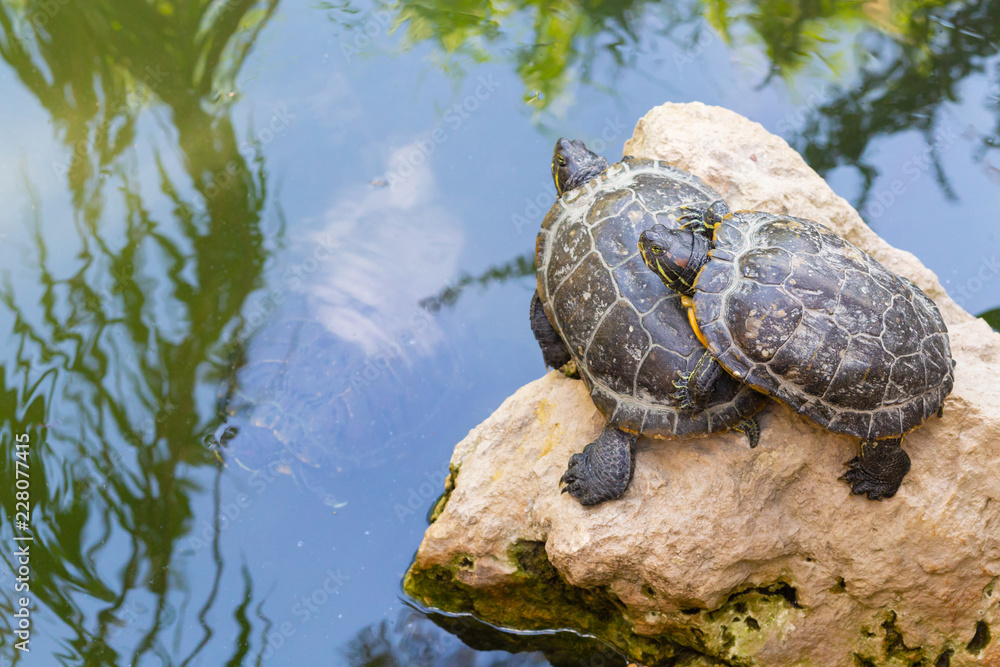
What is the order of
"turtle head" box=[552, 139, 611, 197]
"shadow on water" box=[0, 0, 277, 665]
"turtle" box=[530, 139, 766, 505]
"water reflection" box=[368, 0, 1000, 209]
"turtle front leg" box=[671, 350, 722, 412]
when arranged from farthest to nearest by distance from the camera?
"water reflection" box=[368, 0, 1000, 209]
"turtle head" box=[552, 139, 611, 197]
"shadow on water" box=[0, 0, 277, 665]
"turtle" box=[530, 139, 766, 505]
"turtle front leg" box=[671, 350, 722, 412]

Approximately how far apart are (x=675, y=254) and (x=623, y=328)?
43 cm

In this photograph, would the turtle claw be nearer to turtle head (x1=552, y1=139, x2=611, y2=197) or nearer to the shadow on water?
turtle head (x1=552, y1=139, x2=611, y2=197)

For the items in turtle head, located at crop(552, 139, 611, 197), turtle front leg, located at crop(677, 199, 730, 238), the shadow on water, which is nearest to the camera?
turtle front leg, located at crop(677, 199, 730, 238)

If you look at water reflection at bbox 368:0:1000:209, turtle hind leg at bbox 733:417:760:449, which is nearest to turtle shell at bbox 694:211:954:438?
turtle hind leg at bbox 733:417:760:449

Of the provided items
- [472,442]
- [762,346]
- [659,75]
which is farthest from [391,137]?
[762,346]

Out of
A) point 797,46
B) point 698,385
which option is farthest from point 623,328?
point 797,46

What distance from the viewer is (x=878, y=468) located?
128 inches

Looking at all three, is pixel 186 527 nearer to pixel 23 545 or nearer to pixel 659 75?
pixel 23 545

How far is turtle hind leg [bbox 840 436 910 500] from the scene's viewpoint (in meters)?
3.22

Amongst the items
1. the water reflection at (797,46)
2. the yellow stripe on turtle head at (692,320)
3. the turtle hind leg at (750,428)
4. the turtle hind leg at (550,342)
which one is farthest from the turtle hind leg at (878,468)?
the water reflection at (797,46)

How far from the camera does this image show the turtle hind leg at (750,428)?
346 cm

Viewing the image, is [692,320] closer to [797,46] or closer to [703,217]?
[703,217]

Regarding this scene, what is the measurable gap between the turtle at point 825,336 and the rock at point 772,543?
179 millimetres

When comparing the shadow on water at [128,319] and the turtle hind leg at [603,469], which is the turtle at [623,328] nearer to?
the turtle hind leg at [603,469]
